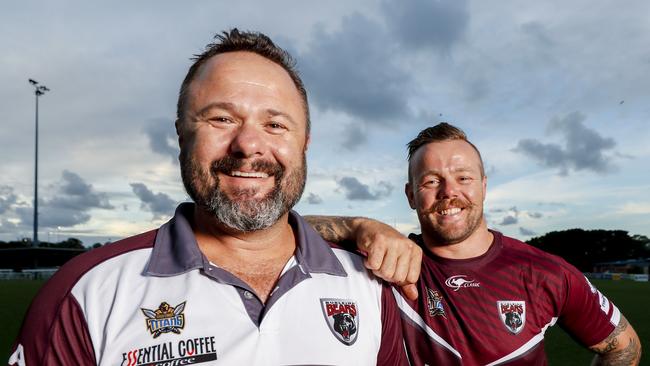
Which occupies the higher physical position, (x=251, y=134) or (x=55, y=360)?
(x=251, y=134)

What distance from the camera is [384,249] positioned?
8.60 feet

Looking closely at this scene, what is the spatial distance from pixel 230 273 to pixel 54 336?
0.69 metres

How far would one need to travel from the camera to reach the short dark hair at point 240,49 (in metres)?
2.59

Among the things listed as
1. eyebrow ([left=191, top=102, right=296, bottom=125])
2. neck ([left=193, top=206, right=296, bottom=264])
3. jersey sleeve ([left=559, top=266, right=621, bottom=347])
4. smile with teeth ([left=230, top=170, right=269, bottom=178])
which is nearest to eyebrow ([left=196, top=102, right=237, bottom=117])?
eyebrow ([left=191, top=102, right=296, bottom=125])

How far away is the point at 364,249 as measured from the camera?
2688 millimetres

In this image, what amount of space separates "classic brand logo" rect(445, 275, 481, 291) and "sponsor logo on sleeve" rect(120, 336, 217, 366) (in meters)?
1.68

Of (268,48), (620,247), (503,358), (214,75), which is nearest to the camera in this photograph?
(214,75)

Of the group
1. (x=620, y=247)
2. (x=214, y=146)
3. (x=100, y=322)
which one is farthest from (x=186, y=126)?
(x=620, y=247)

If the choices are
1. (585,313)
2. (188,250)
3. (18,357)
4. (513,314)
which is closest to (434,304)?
(513,314)

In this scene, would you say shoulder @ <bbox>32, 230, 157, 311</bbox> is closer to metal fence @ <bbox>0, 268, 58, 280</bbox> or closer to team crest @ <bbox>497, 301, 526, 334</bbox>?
team crest @ <bbox>497, 301, 526, 334</bbox>

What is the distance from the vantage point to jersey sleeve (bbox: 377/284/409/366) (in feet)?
8.08

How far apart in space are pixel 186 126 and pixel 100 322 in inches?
36.0

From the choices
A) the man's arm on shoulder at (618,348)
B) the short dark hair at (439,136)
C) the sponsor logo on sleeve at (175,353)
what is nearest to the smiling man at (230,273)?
the sponsor logo on sleeve at (175,353)

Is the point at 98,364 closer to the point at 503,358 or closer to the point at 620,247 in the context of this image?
the point at 503,358
